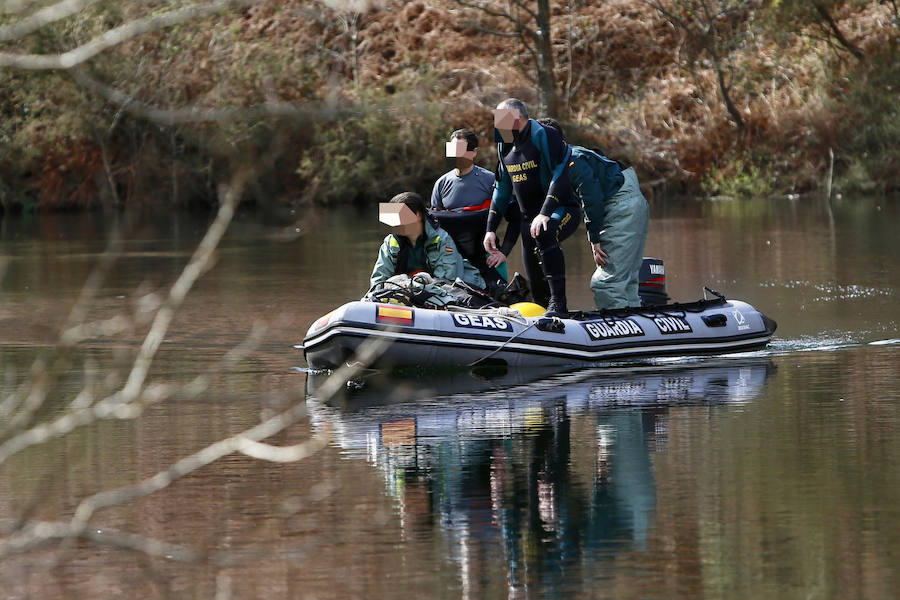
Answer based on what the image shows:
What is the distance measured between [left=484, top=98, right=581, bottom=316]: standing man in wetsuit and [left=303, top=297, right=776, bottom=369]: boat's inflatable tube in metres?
0.35

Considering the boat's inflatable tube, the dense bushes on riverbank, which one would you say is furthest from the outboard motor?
the dense bushes on riverbank

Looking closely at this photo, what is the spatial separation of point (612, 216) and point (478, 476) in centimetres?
511

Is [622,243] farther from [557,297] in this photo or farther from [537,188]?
[537,188]

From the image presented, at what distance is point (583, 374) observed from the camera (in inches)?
487

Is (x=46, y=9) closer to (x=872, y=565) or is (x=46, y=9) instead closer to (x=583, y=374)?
(x=872, y=565)

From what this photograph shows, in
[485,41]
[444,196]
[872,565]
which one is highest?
[485,41]

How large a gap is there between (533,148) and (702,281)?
7810 mm

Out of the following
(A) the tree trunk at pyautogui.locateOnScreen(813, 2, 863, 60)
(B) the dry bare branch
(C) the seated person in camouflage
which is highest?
(A) the tree trunk at pyautogui.locateOnScreen(813, 2, 863, 60)

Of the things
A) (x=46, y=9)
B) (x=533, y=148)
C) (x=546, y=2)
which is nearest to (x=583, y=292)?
(x=533, y=148)

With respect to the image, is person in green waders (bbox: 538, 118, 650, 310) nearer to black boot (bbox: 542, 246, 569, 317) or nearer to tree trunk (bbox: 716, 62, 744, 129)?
black boot (bbox: 542, 246, 569, 317)

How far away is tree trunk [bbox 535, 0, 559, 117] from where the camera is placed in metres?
40.9

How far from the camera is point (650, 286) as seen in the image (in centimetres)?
1373

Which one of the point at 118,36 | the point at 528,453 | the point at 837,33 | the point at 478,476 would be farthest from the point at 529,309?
the point at 837,33

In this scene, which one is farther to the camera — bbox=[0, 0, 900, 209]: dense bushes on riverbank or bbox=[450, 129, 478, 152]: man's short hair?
bbox=[0, 0, 900, 209]: dense bushes on riverbank
